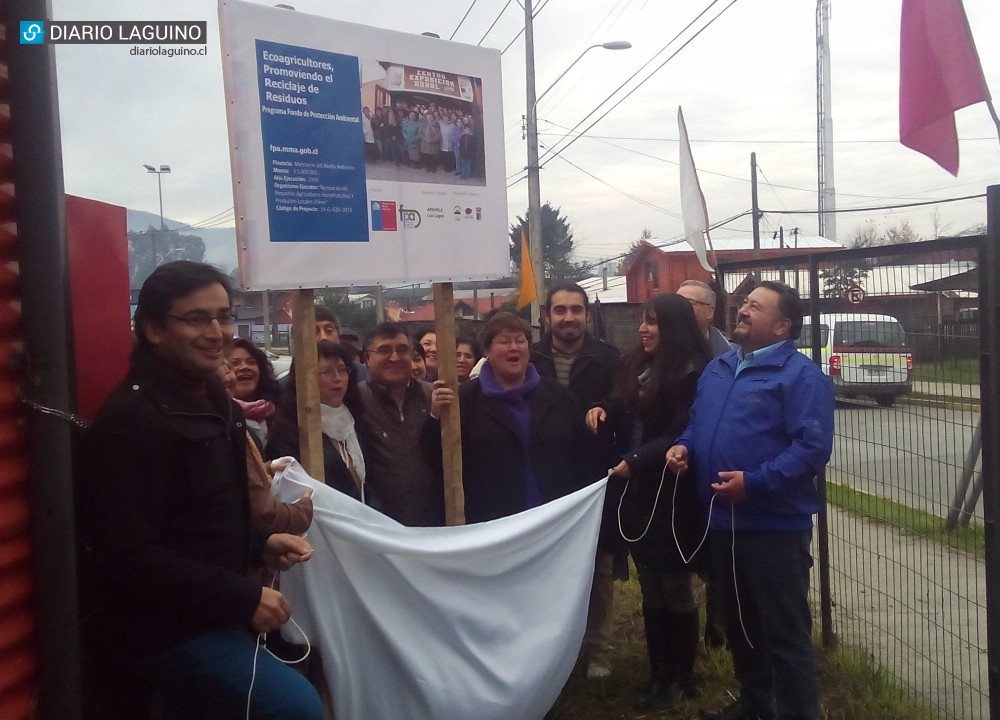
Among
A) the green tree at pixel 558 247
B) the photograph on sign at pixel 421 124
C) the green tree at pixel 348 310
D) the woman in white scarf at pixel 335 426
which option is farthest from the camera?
the green tree at pixel 558 247

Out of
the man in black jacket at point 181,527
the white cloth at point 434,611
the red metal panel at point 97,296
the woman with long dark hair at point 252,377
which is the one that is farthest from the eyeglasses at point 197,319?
the woman with long dark hair at point 252,377

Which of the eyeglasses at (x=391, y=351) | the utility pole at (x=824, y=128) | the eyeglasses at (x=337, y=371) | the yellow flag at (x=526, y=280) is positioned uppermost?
the utility pole at (x=824, y=128)

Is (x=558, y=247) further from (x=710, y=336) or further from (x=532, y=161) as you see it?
(x=710, y=336)

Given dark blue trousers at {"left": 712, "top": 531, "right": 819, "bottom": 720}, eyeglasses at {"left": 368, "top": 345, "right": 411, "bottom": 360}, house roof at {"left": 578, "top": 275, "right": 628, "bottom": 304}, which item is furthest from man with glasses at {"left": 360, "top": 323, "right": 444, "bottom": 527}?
house roof at {"left": 578, "top": 275, "right": 628, "bottom": 304}

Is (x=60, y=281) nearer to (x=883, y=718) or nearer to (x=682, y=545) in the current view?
(x=682, y=545)

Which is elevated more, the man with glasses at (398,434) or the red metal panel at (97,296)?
the red metal panel at (97,296)

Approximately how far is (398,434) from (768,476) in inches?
63.3

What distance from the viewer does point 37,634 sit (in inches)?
89.2

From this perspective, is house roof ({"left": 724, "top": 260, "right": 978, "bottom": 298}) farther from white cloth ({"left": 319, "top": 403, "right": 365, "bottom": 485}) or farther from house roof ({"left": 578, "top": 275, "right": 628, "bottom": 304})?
house roof ({"left": 578, "top": 275, "right": 628, "bottom": 304})

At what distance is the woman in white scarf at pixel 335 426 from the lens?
3.49 metres

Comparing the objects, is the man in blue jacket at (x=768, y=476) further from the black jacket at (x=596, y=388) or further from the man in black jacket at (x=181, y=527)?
the man in black jacket at (x=181, y=527)

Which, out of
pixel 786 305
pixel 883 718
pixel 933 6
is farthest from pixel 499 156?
pixel 883 718

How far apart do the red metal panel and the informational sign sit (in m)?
0.44

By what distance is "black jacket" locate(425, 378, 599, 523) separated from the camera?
151 inches
